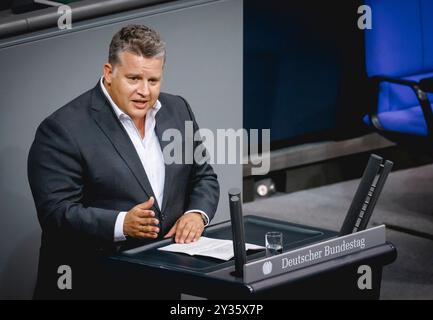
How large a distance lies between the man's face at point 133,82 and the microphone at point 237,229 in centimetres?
62

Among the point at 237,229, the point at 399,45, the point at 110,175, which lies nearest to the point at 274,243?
the point at 237,229

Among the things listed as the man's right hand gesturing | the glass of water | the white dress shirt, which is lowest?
the glass of water

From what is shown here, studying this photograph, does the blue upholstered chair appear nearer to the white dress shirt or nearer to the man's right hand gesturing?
the white dress shirt

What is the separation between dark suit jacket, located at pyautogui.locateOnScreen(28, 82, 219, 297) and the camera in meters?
2.87

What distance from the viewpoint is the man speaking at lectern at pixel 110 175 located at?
9.43 feet

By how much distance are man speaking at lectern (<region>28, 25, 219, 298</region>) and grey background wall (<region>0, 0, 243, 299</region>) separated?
0.20 meters

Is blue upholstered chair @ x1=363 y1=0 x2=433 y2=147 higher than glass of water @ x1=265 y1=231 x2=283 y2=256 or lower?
higher

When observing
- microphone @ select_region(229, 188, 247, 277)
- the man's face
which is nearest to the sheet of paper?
microphone @ select_region(229, 188, 247, 277)

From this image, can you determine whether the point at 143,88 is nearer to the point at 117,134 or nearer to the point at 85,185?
the point at 117,134

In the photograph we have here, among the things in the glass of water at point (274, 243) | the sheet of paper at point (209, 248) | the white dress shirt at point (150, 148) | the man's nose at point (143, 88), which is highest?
the man's nose at point (143, 88)

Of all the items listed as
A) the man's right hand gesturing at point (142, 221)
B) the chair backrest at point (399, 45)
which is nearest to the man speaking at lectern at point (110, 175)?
the man's right hand gesturing at point (142, 221)

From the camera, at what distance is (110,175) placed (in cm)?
295

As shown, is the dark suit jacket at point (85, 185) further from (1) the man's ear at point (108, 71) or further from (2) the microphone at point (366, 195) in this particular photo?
(2) the microphone at point (366, 195)

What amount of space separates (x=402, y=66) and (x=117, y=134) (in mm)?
2202
